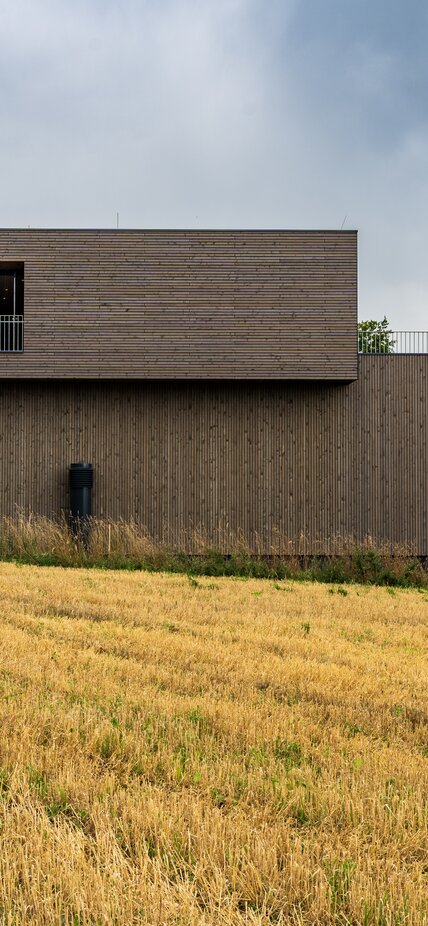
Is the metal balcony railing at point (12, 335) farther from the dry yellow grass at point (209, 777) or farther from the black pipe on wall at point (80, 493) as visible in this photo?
the dry yellow grass at point (209, 777)

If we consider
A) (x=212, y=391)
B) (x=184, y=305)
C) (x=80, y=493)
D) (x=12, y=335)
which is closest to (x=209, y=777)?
(x=80, y=493)

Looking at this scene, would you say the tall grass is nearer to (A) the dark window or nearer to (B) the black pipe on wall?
(B) the black pipe on wall

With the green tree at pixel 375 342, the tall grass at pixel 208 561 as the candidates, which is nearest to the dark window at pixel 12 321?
the tall grass at pixel 208 561

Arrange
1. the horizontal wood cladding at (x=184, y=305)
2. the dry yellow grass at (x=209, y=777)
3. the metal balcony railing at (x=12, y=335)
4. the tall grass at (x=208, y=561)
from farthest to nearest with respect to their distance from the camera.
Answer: the metal balcony railing at (x=12, y=335) → the horizontal wood cladding at (x=184, y=305) → the tall grass at (x=208, y=561) → the dry yellow grass at (x=209, y=777)

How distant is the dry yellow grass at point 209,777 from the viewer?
2.71 meters

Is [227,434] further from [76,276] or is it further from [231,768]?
[231,768]

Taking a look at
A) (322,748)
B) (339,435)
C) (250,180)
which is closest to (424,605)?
(322,748)

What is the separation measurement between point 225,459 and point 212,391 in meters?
1.65

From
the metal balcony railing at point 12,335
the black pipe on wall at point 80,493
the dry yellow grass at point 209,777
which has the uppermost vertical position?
the metal balcony railing at point 12,335

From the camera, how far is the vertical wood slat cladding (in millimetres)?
19031

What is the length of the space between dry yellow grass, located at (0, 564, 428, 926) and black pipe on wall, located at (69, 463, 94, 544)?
10.8 meters

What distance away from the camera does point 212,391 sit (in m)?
19.4

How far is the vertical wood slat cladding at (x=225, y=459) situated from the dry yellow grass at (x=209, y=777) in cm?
1163

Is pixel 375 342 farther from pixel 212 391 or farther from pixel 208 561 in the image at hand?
pixel 208 561
